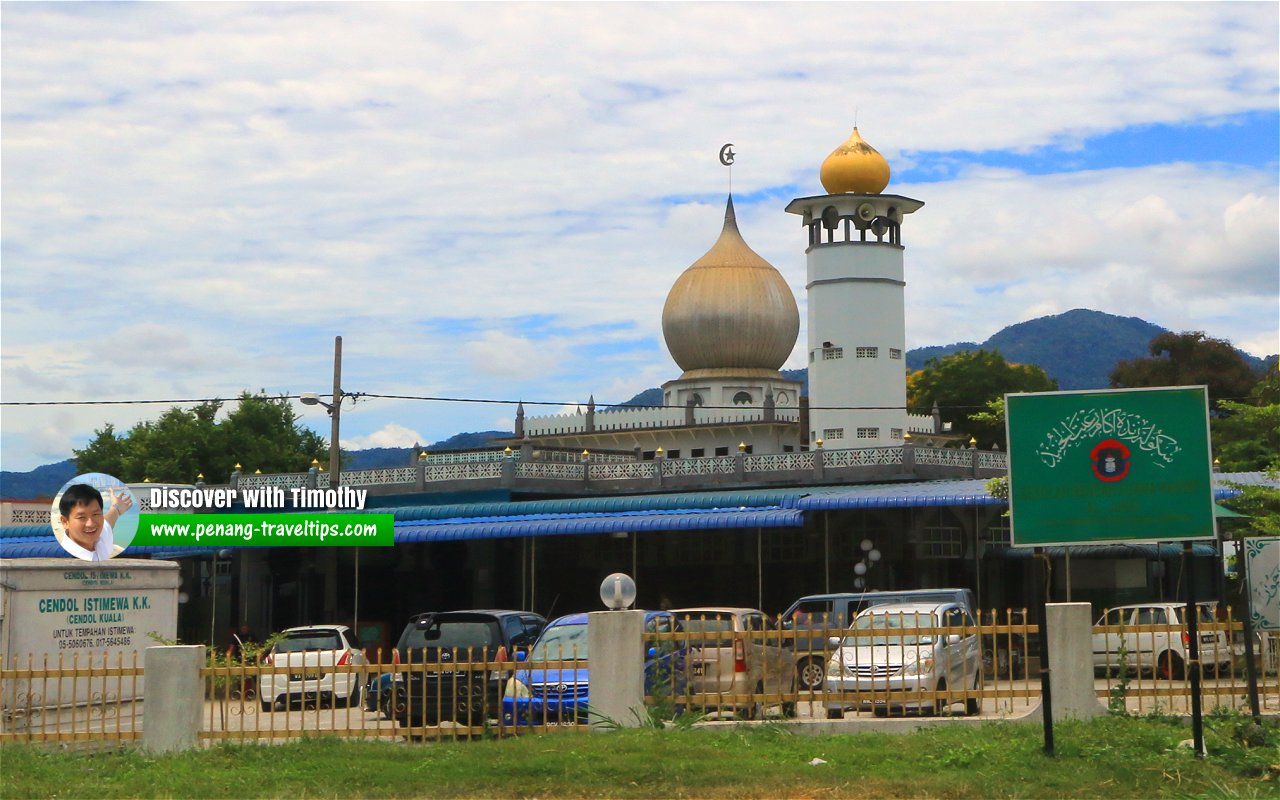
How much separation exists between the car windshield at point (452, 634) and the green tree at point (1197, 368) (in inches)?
2112

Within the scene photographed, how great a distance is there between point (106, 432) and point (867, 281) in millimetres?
38659

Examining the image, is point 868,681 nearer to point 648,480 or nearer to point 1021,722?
point 1021,722

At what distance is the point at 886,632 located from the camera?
1514 centimetres

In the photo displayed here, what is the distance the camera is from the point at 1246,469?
45188 millimetres

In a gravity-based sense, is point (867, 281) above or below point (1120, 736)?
above

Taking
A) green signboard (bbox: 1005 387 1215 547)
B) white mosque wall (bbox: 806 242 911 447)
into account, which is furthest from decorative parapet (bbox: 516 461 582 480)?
green signboard (bbox: 1005 387 1215 547)

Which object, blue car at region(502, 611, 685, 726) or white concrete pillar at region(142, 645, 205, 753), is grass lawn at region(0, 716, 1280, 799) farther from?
blue car at region(502, 611, 685, 726)

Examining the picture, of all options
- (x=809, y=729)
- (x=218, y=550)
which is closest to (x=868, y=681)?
(x=809, y=729)

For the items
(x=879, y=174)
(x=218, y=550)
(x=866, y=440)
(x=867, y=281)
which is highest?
(x=879, y=174)

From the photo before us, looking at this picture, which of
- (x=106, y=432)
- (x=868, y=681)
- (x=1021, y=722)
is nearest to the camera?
(x=1021, y=722)

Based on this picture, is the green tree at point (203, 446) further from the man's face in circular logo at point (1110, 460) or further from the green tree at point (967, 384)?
the man's face in circular logo at point (1110, 460)

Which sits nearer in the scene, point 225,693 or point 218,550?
point 225,693

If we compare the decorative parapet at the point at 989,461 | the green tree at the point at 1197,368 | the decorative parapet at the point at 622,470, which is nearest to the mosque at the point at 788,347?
the decorative parapet at the point at 622,470

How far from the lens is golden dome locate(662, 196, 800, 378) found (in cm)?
6450
